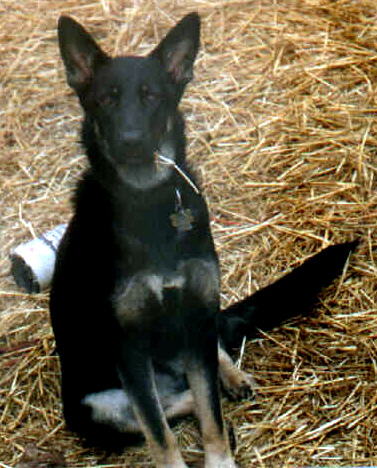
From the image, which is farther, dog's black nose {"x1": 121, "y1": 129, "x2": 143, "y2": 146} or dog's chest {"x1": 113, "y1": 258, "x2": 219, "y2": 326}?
dog's chest {"x1": 113, "y1": 258, "x2": 219, "y2": 326}

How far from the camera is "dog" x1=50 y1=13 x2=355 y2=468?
8.61 feet

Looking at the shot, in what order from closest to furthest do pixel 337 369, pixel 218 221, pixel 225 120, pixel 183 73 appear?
1. pixel 183 73
2. pixel 337 369
3. pixel 218 221
4. pixel 225 120

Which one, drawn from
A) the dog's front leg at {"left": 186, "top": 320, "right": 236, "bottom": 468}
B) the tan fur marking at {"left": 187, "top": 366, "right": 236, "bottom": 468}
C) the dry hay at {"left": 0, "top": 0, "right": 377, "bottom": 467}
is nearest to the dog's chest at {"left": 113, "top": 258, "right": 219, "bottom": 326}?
the dog's front leg at {"left": 186, "top": 320, "right": 236, "bottom": 468}

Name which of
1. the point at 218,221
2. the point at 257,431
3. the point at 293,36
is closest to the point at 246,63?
the point at 293,36

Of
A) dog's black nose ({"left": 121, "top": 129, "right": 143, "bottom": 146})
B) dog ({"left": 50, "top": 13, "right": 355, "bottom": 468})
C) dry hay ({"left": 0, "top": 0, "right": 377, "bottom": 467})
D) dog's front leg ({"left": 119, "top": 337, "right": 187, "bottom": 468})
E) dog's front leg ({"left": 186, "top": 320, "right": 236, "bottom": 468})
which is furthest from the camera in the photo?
dry hay ({"left": 0, "top": 0, "right": 377, "bottom": 467})

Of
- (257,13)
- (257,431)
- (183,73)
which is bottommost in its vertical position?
(257,431)

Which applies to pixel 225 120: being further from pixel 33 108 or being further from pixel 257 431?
pixel 257 431

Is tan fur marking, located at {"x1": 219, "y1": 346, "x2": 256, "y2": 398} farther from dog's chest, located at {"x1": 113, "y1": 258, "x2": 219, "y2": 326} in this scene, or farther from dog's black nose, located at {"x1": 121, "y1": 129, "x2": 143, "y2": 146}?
dog's black nose, located at {"x1": 121, "y1": 129, "x2": 143, "y2": 146}

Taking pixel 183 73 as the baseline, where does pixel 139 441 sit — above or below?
below

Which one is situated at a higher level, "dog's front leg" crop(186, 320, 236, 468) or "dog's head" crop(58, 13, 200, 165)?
"dog's head" crop(58, 13, 200, 165)

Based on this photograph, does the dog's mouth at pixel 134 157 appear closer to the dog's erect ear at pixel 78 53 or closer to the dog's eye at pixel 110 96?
the dog's eye at pixel 110 96

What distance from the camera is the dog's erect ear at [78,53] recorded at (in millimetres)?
2623

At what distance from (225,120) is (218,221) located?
23.4 inches

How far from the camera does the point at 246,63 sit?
4398 mm
